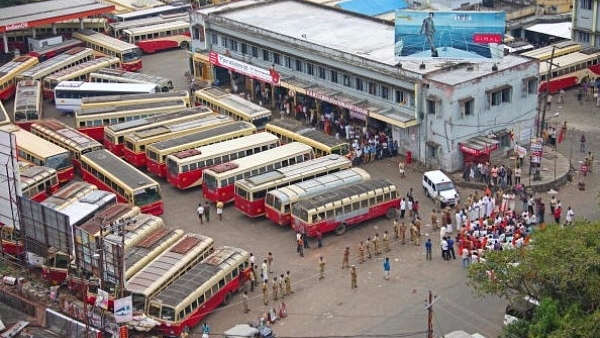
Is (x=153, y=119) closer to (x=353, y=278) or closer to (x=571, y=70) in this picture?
(x=353, y=278)

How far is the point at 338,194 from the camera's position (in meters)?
44.8

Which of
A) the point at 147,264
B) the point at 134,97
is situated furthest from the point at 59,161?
the point at 147,264

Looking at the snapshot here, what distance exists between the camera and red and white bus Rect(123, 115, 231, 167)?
52.8 meters

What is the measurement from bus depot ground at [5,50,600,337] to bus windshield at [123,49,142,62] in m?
22.1

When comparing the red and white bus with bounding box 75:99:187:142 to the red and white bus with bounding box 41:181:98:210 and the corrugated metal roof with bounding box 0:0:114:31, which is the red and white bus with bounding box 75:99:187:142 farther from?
the corrugated metal roof with bounding box 0:0:114:31

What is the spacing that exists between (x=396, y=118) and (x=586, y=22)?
68.9 ft

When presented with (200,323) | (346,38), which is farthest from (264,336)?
(346,38)

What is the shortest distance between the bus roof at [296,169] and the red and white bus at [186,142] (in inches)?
212

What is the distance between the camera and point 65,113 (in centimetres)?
6362

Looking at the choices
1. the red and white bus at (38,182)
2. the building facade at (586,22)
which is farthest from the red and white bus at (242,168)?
the building facade at (586,22)

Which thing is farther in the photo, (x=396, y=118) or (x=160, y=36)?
(x=160, y=36)

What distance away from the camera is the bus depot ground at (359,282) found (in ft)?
123

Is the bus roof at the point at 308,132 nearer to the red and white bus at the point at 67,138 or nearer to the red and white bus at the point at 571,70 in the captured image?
the red and white bus at the point at 67,138

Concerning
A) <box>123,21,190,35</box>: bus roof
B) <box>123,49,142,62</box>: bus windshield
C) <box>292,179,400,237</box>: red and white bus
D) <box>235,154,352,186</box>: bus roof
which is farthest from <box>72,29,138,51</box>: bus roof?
<box>292,179,400,237</box>: red and white bus
